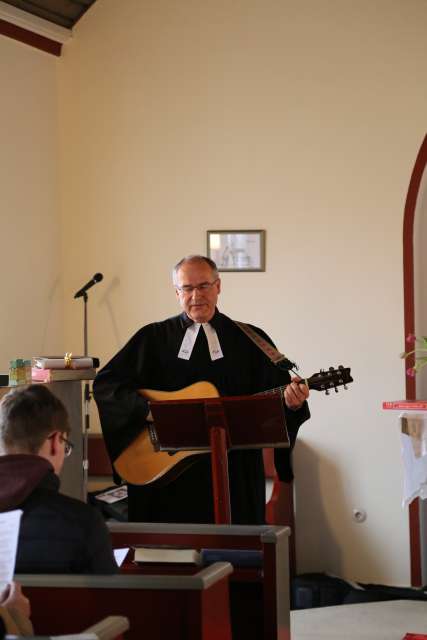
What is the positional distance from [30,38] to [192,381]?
3.03m

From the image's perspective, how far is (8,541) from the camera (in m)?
2.21

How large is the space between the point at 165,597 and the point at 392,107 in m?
4.46

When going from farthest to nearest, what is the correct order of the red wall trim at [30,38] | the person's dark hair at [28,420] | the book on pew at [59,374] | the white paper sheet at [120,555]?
the red wall trim at [30,38]
the book on pew at [59,374]
the white paper sheet at [120,555]
the person's dark hair at [28,420]

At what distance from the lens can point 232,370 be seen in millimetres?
4121

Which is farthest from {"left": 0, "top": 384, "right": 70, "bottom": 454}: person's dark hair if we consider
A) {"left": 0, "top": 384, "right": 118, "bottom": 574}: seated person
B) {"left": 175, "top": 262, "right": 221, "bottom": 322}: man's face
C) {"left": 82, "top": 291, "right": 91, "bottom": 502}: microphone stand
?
{"left": 82, "top": 291, "right": 91, "bottom": 502}: microphone stand

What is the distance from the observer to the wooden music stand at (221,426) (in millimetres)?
3352

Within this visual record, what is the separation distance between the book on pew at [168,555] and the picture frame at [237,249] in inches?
143

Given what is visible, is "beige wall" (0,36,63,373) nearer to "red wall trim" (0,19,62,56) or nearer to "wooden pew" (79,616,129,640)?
"red wall trim" (0,19,62,56)

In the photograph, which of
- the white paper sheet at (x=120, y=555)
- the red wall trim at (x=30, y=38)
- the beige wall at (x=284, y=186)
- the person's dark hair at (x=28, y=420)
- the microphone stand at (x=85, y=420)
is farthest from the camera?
the beige wall at (x=284, y=186)

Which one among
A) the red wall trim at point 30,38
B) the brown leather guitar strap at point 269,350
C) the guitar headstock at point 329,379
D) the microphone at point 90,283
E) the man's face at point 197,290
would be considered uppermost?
the red wall trim at point 30,38

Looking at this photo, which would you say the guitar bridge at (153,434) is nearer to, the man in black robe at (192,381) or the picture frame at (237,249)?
the man in black robe at (192,381)

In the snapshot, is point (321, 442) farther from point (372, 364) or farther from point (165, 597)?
point (165, 597)

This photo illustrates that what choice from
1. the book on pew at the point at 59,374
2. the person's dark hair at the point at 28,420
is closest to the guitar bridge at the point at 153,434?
the book on pew at the point at 59,374

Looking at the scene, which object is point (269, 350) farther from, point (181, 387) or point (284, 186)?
point (284, 186)
